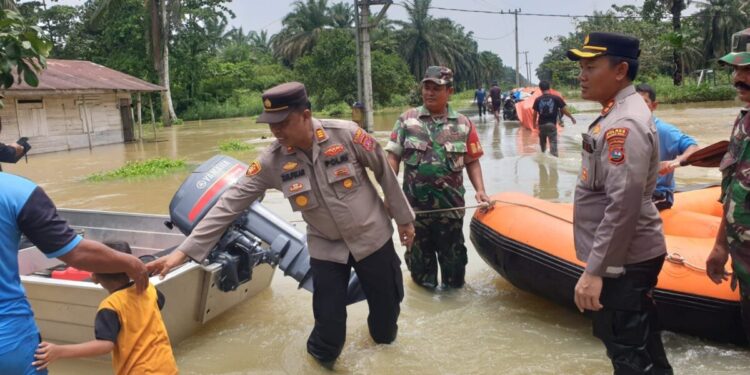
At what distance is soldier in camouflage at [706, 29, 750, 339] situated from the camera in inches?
86.4

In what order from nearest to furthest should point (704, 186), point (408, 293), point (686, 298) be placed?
point (686, 298) → point (408, 293) → point (704, 186)

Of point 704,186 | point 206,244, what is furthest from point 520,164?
point 206,244

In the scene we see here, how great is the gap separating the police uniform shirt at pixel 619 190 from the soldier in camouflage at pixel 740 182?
27cm

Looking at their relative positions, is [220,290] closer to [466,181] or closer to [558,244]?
[558,244]

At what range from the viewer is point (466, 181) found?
8.93m

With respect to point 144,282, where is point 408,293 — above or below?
below

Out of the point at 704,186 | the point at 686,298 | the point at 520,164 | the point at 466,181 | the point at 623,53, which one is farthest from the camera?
the point at 520,164

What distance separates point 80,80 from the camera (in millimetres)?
17938

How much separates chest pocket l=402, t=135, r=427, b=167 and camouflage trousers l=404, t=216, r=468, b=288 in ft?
1.23

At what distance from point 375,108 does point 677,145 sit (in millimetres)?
30502

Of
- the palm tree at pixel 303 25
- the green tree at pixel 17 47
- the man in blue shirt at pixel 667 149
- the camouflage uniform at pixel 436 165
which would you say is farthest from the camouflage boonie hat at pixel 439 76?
the palm tree at pixel 303 25

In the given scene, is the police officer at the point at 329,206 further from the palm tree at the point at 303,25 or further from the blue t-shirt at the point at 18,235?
the palm tree at the point at 303,25

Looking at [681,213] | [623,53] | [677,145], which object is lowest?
[681,213]

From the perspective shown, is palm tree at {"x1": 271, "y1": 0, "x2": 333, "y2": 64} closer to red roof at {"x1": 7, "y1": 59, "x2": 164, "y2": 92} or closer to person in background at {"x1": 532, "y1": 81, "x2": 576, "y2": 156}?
red roof at {"x1": 7, "y1": 59, "x2": 164, "y2": 92}
